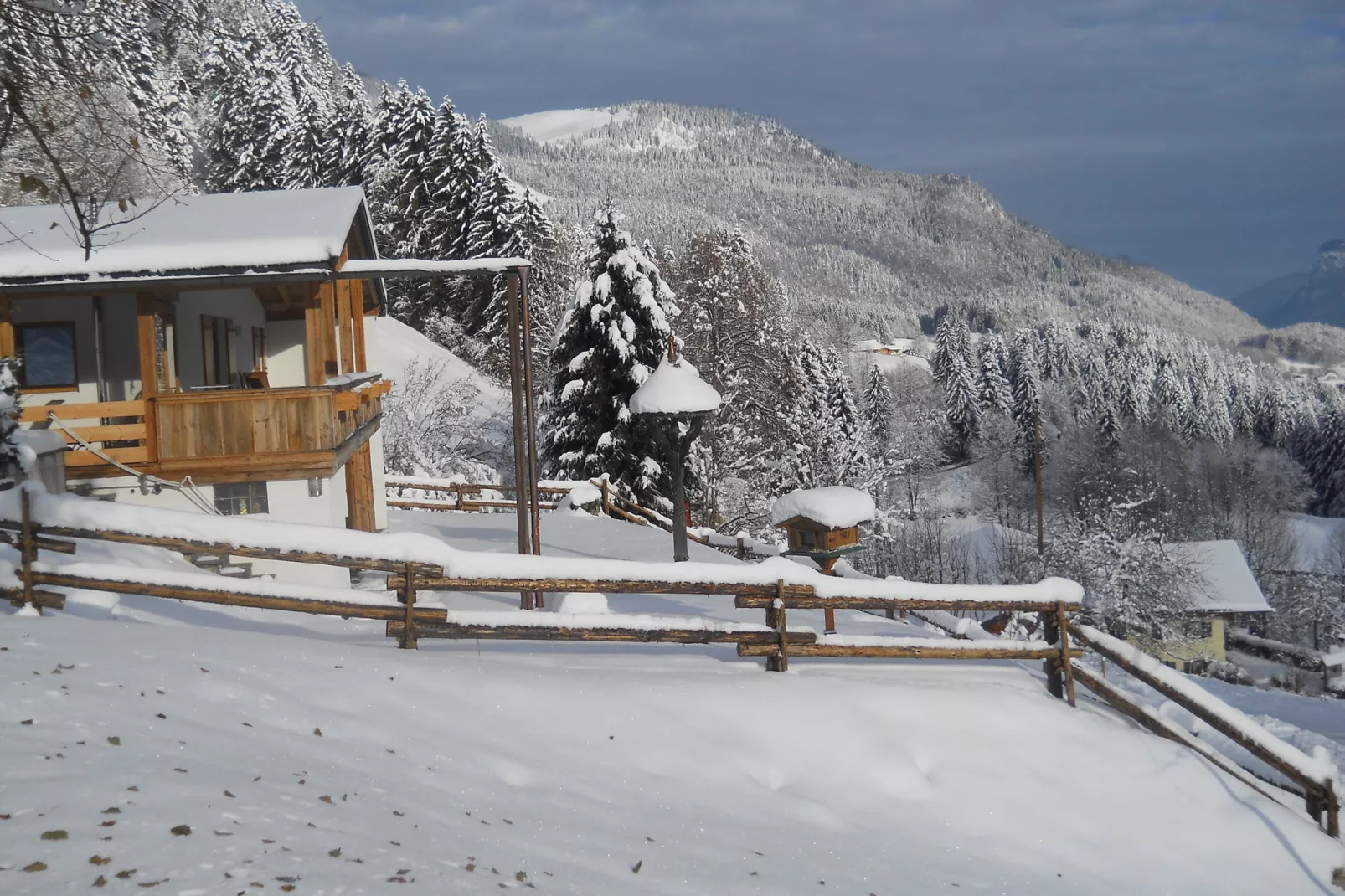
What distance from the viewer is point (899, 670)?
9.97 m

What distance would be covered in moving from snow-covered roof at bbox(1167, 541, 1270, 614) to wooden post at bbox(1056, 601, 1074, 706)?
39483mm

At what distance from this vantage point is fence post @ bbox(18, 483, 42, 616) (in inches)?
331

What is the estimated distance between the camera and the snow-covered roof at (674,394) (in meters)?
14.2

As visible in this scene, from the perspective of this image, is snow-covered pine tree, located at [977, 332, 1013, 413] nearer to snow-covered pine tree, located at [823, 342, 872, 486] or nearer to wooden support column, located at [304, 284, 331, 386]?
snow-covered pine tree, located at [823, 342, 872, 486]

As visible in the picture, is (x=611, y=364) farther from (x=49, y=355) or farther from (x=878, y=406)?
(x=878, y=406)

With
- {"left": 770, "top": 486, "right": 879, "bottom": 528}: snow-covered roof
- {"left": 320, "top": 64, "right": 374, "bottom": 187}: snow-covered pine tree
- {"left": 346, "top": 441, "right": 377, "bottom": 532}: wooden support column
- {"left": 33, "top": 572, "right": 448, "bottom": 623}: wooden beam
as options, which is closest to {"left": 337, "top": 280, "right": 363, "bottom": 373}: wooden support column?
{"left": 346, "top": 441, "right": 377, "bottom": 532}: wooden support column

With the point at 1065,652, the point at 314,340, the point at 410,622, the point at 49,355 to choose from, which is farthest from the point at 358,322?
the point at 1065,652

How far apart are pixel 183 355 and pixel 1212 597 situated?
4507cm

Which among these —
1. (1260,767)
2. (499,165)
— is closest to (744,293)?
(499,165)

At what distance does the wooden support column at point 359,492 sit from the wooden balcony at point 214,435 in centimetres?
551

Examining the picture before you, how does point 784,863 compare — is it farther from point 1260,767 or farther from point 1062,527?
point 1062,527

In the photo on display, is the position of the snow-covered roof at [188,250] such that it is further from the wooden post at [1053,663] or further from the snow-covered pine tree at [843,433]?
the snow-covered pine tree at [843,433]

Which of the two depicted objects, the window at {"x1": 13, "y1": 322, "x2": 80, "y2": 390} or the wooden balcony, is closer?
the wooden balcony

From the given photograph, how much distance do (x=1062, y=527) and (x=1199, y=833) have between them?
41439 millimetres
